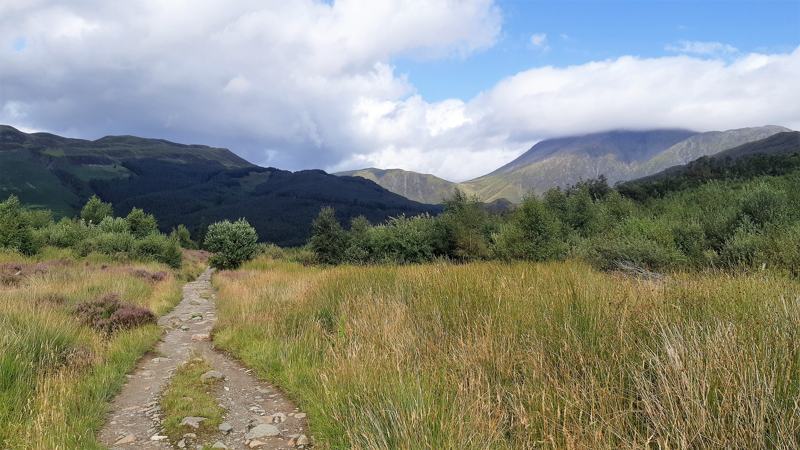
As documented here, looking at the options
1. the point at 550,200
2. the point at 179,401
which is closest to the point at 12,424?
the point at 179,401

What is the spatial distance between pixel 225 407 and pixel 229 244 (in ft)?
103

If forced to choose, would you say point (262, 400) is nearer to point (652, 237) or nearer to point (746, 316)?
point (746, 316)

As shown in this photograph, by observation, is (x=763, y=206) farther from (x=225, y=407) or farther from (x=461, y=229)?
(x=225, y=407)

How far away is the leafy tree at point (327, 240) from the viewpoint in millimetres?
43406

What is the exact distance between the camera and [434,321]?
21.4ft

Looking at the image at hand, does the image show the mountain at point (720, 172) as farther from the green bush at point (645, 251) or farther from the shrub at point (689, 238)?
the green bush at point (645, 251)

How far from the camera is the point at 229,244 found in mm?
35344

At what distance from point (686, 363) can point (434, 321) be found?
3.53m

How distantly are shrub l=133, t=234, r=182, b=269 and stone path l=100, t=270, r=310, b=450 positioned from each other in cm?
3306

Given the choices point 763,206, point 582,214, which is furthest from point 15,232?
point 582,214

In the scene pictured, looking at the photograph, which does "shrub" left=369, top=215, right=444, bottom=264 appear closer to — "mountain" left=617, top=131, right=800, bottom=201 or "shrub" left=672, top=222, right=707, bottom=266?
"shrub" left=672, top=222, right=707, bottom=266

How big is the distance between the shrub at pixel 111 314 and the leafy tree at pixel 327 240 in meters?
31.1

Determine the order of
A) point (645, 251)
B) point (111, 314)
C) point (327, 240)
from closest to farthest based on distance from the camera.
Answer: point (111, 314) → point (645, 251) → point (327, 240)

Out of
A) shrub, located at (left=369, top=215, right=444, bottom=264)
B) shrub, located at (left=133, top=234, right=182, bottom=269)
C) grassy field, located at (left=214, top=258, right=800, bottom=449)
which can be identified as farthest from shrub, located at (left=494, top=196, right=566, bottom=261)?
grassy field, located at (left=214, top=258, right=800, bottom=449)
